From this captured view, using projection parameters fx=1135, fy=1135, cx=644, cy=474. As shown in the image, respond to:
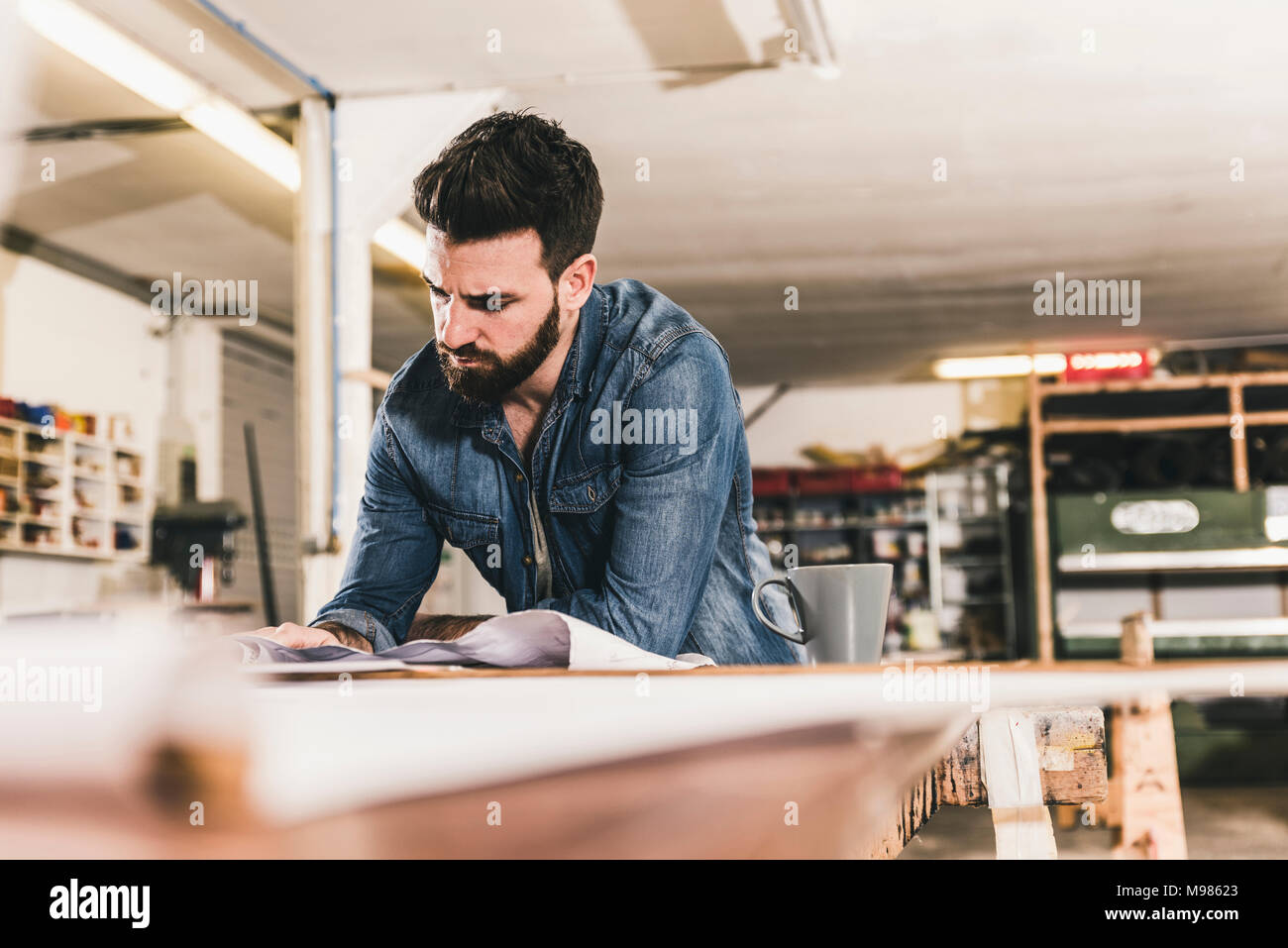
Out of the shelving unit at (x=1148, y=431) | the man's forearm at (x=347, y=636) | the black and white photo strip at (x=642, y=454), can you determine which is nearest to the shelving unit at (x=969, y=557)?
the black and white photo strip at (x=642, y=454)

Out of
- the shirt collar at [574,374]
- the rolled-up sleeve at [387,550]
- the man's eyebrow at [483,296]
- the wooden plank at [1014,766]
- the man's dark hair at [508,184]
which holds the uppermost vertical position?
the man's dark hair at [508,184]

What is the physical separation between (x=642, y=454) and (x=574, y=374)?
248mm

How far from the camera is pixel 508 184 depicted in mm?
1500

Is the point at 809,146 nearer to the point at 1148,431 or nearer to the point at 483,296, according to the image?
the point at 483,296

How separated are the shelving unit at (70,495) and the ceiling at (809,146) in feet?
4.03

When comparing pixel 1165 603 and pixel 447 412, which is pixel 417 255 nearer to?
pixel 447 412

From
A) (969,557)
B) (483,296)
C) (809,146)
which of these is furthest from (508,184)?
(969,557)

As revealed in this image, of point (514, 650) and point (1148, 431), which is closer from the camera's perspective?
point (514, 650)

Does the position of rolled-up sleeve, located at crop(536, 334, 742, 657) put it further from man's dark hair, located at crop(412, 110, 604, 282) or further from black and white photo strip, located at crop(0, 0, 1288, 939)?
A: man's dark hair, located at crop(412, 110, 604, 282)

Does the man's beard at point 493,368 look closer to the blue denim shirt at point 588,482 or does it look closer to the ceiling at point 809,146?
the blue denim shirt at point 588,482

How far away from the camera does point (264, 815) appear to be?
37cm

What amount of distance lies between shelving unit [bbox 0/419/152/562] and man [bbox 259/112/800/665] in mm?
4857

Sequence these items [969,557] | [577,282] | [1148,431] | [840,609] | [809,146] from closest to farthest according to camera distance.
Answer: [840,609] < [577,282] < [809,146] < [1148,431] < [969,557]

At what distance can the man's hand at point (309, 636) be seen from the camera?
1.06 meters
